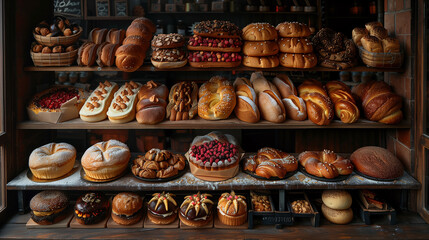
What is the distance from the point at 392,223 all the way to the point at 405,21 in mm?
1599

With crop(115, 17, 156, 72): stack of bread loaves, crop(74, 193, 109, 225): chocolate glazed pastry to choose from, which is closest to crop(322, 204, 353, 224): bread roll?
crop(74, 193, 109, 225): chocolate glazed pastry

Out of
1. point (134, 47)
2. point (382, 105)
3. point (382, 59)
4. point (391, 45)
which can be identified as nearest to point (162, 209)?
point (134, 47)

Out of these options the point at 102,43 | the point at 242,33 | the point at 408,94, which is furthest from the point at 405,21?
the point at 102,43

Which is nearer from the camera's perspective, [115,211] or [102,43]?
[115,211]

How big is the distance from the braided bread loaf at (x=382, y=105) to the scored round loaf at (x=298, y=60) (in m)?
0.56

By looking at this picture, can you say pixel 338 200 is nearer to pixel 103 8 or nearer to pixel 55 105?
pixel 55 105

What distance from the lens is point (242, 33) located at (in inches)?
113

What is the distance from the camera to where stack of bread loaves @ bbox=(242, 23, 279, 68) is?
9.04 feet

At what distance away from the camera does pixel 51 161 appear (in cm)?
274

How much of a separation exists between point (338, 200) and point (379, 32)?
4.62ft

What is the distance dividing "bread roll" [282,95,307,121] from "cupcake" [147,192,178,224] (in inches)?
45.8

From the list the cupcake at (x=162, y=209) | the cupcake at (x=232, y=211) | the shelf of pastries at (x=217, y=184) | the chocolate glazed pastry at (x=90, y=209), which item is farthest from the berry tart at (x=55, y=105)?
the cupcake at (x=232, y=211)

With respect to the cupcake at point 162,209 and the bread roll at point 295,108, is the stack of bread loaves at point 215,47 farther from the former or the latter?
the cupcake at point 162,209

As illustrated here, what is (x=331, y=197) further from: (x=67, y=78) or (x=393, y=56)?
(x=67, y=78)
